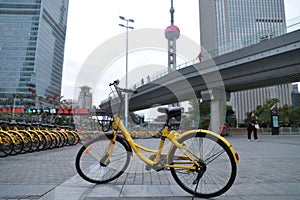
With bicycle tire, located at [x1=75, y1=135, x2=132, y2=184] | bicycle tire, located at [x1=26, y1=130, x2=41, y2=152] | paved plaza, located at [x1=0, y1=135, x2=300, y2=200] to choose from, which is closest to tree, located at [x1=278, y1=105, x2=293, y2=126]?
paved plaza, located at [x1=0, y1=135, x2=300, y2=200]

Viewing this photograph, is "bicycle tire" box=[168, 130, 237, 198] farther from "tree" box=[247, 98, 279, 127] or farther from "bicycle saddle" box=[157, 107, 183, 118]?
"tree" box=[247, 98, 279, 127]

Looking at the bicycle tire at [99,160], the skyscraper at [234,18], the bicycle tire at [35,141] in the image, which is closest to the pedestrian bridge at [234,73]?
the bicycle tire at [35,141]

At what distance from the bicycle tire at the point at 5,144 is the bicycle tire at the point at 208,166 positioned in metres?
5.28

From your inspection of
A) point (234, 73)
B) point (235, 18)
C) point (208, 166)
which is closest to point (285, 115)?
point (235, 18)

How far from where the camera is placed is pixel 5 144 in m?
5.96

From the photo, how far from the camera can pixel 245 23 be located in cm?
5003

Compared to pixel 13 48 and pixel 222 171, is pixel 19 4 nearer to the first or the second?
pixel 13 48

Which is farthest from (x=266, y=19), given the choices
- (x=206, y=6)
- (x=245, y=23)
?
(x=206, y=6)

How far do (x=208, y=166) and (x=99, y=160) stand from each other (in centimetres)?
158

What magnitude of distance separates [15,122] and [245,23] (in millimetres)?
53729

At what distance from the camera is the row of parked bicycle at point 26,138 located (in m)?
6.00

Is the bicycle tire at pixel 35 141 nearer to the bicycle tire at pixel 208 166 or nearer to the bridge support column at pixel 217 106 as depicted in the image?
the bicycle tire at pixel 208 166

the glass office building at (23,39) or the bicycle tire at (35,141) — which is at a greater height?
the glass office building at (23,39)

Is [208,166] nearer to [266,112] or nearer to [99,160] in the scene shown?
[99,160]
